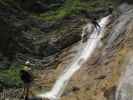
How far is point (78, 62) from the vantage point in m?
20.3

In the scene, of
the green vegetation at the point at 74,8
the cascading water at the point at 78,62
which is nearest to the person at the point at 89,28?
the cascading water at the point at 78,62

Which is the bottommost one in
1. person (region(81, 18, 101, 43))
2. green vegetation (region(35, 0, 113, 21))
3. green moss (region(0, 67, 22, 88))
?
green moss (region(0, 67, 22, 88))

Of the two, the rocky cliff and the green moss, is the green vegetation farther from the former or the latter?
the green moss

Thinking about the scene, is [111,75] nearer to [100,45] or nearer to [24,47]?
[100,45]

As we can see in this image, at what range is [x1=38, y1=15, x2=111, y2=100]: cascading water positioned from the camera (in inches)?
699

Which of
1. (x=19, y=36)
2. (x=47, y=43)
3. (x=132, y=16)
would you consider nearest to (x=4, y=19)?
(x=19, y=36)

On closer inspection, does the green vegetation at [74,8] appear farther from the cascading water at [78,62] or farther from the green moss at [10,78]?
the green moss at [10,78]

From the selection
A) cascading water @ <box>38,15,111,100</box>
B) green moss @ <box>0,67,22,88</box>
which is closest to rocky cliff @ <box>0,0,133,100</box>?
green moss @ <box>0,67,22,88</box>

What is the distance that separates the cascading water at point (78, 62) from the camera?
1777 centimetres

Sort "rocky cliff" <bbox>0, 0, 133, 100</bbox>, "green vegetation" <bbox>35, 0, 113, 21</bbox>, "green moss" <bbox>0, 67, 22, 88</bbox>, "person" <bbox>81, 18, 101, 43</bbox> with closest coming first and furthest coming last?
"rocky cliff" <bbox>0, 0, 133, 100</bbox>
"green moss" <bbox>0, 67, 22, 88</bbox>
"person" <bbox>81, 18, 101, 43</bbox>
"green vegetation" <bbox>35, 0, 113, 21</bbox>

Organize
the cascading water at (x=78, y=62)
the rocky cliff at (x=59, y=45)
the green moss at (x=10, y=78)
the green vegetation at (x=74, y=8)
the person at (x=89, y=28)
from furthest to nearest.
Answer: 1. the green vegetation at (x=74, y=8)
2. the person at (x=89, y=28)
3. the green moss at (x=10, y=78)
4. the cascading water at (x=78, y=62)
5. the rocky cliff at (x=59, y=45)

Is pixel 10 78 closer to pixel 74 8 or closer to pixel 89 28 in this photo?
pixel 89 28

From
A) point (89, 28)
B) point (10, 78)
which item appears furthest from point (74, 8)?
point (10, 78)

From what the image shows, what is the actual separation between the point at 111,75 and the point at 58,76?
4.83 meters
